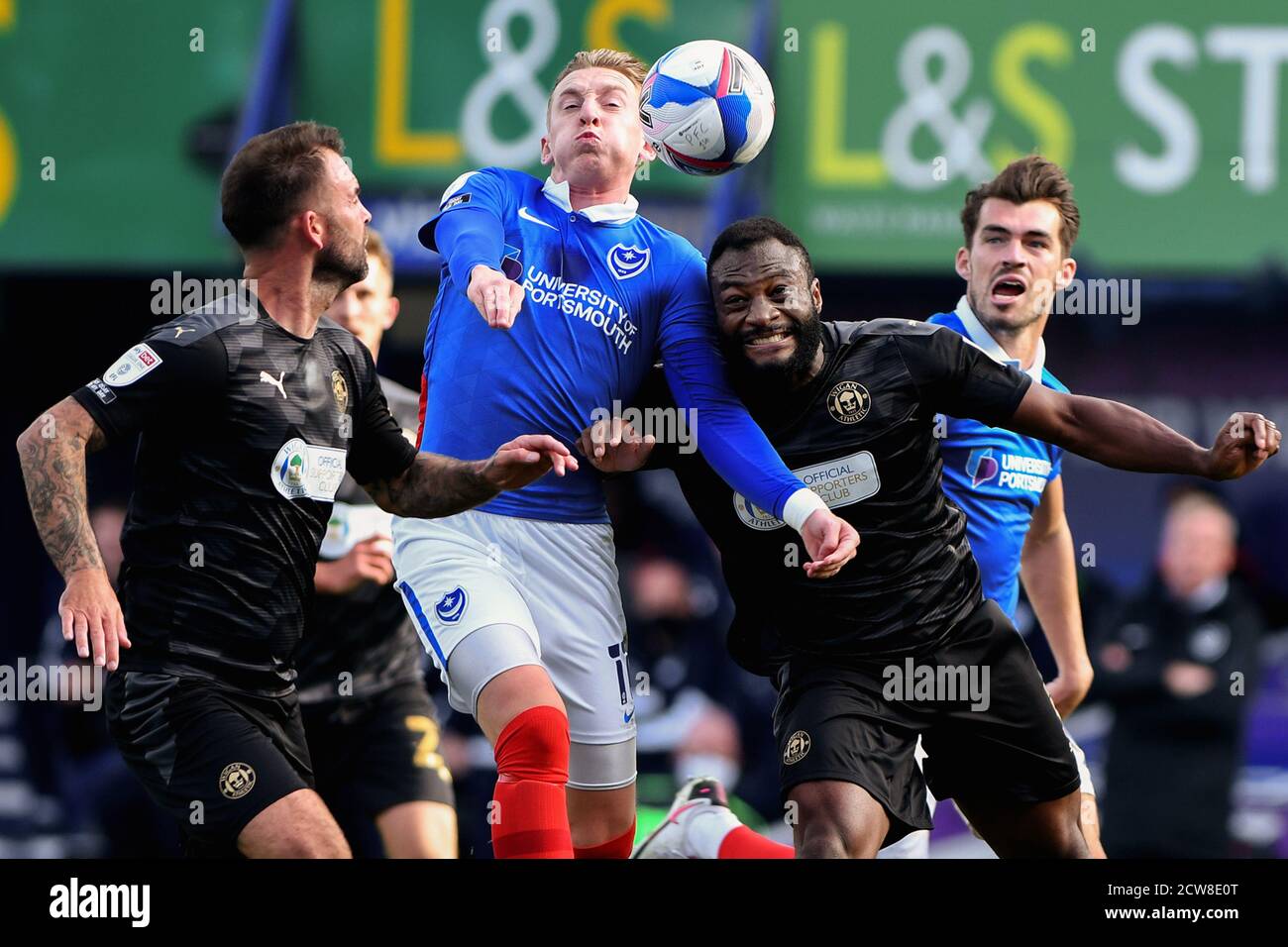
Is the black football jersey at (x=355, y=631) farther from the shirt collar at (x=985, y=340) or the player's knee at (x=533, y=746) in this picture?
the shirt collar at (x=985, y=340)

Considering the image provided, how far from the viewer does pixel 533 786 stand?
5059mm

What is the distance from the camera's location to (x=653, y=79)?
5.68 metres

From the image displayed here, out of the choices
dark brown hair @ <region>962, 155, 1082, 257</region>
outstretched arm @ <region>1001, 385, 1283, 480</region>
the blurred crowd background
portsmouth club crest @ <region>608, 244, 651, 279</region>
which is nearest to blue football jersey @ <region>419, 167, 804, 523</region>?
portsmouth club crest @ <region>608, 244, 651, 279</region>

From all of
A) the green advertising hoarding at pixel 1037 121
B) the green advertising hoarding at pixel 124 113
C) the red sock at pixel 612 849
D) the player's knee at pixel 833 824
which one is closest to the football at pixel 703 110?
the player's knee at pixel 833 824

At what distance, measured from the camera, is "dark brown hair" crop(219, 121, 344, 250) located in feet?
17.0

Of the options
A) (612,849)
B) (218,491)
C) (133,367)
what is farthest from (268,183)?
(612,849)

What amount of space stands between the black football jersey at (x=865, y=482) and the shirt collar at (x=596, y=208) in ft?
2.57

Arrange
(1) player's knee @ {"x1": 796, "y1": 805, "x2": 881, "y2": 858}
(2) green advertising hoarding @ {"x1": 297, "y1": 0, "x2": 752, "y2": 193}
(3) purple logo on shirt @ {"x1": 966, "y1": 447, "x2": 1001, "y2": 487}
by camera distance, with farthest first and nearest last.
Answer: (2) green advertising hoarding @ {"x1": 297, "y1": 0, "x2": 752, "y2": 193} < (3) purple logo on shirt @ {"x1": 966, "y1": 447, "x2": 1001, "y2": 487} < (1) player's knee @ {"x1": 796, "y1": 805, "x2": 881, "y2": 858}

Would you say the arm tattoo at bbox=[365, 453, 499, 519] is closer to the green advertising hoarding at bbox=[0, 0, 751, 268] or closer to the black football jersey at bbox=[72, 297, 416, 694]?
the black football jersey at bbox=[72, 297, 416, 694]

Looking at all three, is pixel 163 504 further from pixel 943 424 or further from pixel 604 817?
pixel 943 424

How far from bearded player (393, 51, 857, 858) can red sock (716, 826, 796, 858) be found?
2.35 ft

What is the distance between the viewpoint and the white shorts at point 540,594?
5297 millimetres

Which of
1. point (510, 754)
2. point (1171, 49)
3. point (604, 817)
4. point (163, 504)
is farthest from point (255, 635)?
point (1171, 49)

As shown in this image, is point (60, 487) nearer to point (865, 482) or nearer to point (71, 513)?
point (71, 513)
